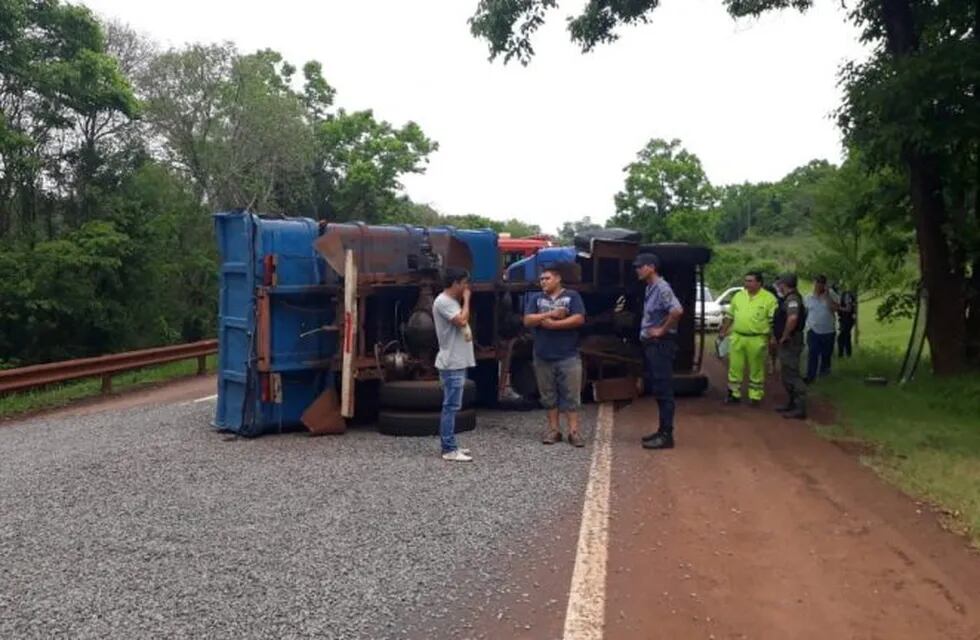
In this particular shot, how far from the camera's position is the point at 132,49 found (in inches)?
1120

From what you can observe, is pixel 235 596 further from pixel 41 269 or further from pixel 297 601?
pixel 41 269

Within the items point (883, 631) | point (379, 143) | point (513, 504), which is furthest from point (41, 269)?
point (379, 143)

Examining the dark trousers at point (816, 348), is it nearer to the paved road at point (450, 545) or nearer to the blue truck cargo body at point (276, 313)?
the paved road at point (450, 545)

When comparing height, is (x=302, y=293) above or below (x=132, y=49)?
below

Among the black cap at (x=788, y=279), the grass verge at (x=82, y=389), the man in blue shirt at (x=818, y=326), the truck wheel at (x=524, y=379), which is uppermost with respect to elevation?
the black cap at (x=788, y=279)

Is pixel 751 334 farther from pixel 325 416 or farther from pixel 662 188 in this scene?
pixel 662 188

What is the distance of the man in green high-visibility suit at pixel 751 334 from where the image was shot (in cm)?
1138

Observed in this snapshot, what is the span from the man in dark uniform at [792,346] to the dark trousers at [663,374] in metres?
2.83

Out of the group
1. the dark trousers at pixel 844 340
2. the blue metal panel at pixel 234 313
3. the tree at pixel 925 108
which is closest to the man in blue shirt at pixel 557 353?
the blue metal panel at pixel 234 313

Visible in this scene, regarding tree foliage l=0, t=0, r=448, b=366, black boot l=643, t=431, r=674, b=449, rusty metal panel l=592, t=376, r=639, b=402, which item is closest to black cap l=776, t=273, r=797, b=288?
rusty metal panel l=592, t=376, r=639, b=402

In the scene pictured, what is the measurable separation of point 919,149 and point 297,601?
Answer: 10782 millimetres

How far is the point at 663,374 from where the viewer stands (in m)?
8.39

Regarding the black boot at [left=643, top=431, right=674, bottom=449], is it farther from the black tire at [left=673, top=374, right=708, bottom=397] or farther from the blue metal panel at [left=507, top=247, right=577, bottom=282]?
the black tire at [left=673, top=374, right=708, bottom=397]

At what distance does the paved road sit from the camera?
165 inches
